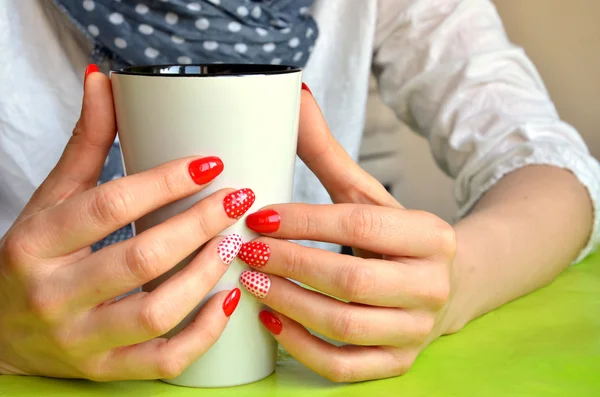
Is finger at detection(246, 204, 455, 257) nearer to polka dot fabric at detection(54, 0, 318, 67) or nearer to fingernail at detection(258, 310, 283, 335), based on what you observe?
fingernail at detection(258, 310, 283, 335)

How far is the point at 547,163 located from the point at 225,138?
0.50m

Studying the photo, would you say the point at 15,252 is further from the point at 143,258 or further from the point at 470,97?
the point at 470,97

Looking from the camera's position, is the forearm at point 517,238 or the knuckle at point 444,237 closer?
the knuckle at point 444,237

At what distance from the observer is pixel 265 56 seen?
2.73 feet

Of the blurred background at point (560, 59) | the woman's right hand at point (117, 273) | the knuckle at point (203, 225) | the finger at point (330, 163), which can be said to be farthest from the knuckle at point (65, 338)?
the blurred background at point (560, 59)

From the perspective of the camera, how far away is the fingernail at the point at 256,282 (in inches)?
17.6

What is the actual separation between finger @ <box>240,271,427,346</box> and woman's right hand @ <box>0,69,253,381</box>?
2cm

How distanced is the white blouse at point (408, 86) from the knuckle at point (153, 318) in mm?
503

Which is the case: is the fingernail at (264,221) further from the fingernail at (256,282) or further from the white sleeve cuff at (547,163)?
the white sleeve cuff at (547,163)

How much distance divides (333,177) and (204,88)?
16 centimetres

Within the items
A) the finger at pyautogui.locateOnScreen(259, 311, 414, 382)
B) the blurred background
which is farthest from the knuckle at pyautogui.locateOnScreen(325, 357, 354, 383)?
the blurred background

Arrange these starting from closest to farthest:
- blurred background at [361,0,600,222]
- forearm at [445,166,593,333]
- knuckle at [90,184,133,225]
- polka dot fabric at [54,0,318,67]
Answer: knuckle at [90,184,133,225] → forearm at [445,166,593,333] → polka dot fabric at [54,0,318,67] → blurred background at [361,0,600,222]

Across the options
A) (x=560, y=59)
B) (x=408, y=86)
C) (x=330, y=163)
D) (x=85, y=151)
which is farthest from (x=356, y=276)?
(x=560, y=59)

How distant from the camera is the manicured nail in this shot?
0.42 metres
